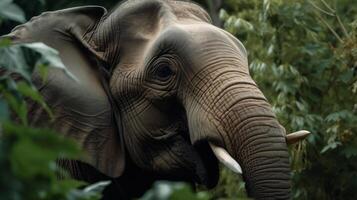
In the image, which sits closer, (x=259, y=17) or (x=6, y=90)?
(x=6, y=90)

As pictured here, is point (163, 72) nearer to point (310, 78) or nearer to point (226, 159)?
point (226, 159)

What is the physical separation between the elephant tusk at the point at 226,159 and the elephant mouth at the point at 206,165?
143 mm

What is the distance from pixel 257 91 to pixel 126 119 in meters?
0.96

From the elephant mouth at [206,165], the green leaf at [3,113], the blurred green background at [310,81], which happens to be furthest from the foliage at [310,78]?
the green leaf at [3,113]

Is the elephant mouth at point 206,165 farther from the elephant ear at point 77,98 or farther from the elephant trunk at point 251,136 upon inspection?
the elephant ear at point 77,98

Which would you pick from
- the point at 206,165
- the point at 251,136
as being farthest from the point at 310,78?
the point at 251,136

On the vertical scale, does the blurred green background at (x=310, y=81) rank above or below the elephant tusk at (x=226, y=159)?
below

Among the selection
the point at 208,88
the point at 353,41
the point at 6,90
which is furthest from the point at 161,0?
the point at 6,90

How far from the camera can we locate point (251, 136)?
5719mm

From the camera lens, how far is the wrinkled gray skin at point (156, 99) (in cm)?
576

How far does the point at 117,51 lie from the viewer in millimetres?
6652

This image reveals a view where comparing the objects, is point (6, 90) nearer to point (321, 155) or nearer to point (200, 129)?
point (200, 129)

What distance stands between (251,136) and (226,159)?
0.64 feet

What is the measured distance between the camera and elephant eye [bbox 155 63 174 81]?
20.7 ft
